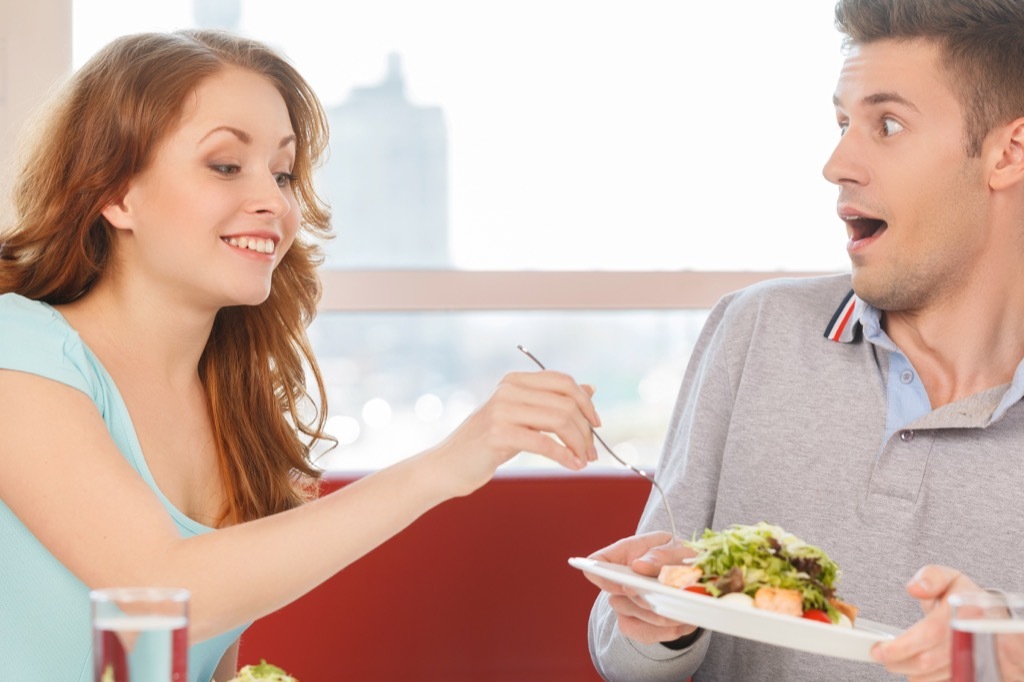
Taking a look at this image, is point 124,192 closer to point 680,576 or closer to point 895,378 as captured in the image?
point 680,576

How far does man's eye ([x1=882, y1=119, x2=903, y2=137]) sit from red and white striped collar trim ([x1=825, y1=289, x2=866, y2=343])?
269mm

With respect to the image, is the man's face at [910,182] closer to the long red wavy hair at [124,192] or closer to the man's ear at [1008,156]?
the man's ear at [1008,156]

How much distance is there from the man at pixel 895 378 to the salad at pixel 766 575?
11.8 inches

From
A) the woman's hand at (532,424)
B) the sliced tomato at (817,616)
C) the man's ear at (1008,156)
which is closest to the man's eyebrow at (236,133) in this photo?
the woman's hand at (532,424)

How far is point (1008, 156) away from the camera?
181 cm

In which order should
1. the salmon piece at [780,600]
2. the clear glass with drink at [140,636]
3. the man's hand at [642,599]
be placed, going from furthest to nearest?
the man's hand at [642,599]
the salmon piece at [780,600]
the clear glass with drink at [140,636]

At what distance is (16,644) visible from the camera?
1.61m

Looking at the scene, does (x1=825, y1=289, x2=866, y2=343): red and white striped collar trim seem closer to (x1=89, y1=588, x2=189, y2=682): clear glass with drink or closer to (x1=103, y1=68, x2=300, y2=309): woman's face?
(x1=103, y1=68, x2=300, y2=309): woman's face

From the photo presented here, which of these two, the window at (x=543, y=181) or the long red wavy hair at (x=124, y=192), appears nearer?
the long red wavy hair at (x=124, y=192)

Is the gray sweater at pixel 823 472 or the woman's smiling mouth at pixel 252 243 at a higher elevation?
the woman's smiling mouth at pixel 252 243

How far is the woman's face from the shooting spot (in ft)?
5.49

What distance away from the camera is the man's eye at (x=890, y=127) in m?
1.80

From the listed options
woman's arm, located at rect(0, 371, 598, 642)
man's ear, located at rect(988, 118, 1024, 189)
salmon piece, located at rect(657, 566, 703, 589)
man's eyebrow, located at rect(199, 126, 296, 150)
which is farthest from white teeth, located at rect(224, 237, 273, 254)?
man's ear, located at rect(988, 118, 1024, 189)

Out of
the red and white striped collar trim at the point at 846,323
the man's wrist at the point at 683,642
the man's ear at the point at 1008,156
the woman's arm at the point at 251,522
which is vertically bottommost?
the man's wrist at the point at 683,642
